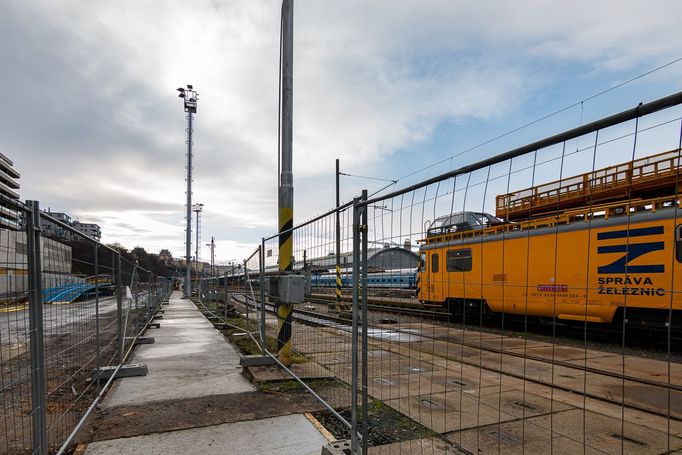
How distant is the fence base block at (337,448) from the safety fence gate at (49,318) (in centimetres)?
189

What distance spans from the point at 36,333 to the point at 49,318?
0.69m

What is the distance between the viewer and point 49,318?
3305 mm

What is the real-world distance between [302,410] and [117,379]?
3.01m

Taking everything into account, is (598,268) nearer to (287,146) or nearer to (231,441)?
(287,146)

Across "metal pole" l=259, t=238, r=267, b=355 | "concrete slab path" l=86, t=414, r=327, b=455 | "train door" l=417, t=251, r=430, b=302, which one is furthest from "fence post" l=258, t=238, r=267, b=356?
"train door" l=417, t=251, r=430, b=302

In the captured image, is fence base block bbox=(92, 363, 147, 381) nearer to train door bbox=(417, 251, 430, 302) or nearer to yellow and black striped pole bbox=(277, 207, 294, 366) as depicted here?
yellow and black striped pole bbox=(277, 207, 294, 366)

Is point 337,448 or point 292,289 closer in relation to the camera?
point 337,448

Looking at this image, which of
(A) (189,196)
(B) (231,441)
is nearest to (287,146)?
(B) (231,441)

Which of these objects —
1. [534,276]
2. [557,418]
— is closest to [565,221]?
[534,276]

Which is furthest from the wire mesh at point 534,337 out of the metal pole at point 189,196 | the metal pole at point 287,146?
the metal pole at point 189,196

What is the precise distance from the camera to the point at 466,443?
11.7 feet

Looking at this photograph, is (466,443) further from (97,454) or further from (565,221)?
(565,221)

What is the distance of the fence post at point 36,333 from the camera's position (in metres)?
2.69

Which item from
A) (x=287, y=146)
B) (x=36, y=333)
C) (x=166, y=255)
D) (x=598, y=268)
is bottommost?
(x=166, y=255)
